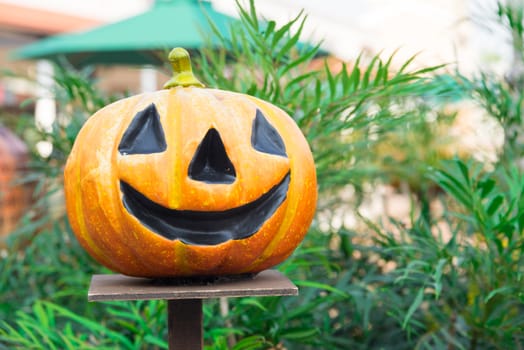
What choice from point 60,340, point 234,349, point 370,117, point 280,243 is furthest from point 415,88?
point 60,340

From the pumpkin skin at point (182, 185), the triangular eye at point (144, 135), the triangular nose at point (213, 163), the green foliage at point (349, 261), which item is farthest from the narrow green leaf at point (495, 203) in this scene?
the triangular eye at point (144, 135)

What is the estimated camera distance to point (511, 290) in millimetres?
1454

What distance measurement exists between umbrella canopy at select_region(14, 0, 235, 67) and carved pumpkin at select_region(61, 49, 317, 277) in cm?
206

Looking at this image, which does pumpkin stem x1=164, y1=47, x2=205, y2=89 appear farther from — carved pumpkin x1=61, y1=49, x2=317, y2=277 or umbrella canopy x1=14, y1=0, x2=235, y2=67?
umbrella canopy x1=14, y1=0, x2=235, y2=67

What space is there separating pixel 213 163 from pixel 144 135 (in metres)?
0.12

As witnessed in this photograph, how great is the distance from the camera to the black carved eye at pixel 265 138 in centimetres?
111

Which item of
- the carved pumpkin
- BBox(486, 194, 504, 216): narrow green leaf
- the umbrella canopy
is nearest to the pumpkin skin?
the carved pumpkin

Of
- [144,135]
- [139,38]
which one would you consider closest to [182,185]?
[144,135]

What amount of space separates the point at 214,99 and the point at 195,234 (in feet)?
0.74

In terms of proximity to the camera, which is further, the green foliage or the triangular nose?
the green foliage

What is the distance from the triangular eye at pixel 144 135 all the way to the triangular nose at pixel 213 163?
0.20ft

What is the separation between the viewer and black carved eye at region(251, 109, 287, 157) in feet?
3.64

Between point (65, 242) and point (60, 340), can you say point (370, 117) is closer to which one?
point (60, 340)

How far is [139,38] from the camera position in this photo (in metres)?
3.58
